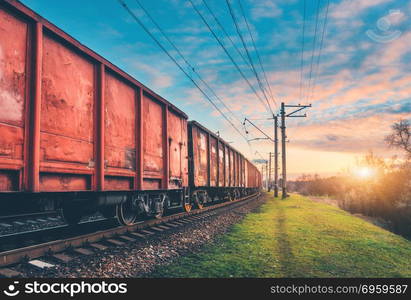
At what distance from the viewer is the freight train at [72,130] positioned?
14.1 feet

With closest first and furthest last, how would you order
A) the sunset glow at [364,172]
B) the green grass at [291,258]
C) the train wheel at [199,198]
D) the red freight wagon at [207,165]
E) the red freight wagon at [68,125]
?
the red freight wagon at [68,125]
the green grass at [291,258]
the red freight wagon at [207,165]
the train wheel at [199,198]
the sunset glow at [364,172]

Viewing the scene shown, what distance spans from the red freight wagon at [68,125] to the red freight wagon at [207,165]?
12.7 ft

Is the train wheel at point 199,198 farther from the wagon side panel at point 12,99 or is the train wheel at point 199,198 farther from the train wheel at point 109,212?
the wagon side panel at point 12,99

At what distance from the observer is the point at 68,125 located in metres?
5.30

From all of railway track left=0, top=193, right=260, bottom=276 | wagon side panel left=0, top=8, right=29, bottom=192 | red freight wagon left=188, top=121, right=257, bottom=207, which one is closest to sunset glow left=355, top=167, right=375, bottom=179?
red freight wagon left=188, top=121, right=257, bottom=207

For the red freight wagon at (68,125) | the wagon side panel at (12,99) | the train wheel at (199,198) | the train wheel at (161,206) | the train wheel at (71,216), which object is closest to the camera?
the wagon side panel at (12,99)

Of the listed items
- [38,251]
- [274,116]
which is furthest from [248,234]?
[274,116]

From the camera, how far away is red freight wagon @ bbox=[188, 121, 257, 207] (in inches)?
492

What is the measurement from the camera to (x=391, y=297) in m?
3.66

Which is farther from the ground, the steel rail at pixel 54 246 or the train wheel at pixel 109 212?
the train wheel at pixel 109 212

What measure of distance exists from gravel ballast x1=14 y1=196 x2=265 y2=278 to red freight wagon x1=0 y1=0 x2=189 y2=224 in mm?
1147

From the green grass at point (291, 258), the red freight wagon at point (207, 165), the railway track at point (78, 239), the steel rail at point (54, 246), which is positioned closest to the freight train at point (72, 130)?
the railway track at point (78, 239)

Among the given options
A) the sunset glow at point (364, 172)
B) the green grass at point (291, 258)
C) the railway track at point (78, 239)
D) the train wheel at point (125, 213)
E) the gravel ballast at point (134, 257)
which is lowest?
the green grass at point (291, 258)

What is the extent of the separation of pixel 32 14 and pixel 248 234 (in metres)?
6.59
